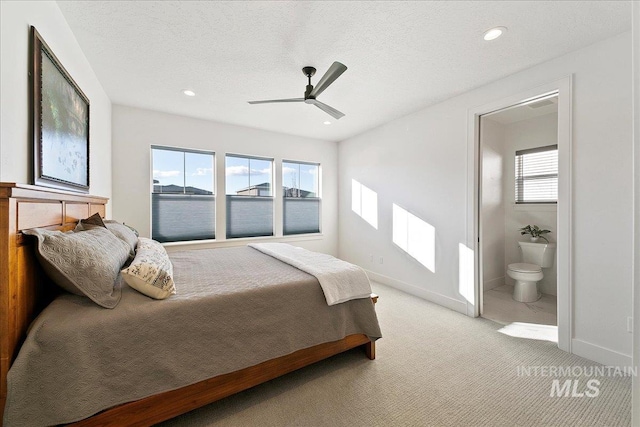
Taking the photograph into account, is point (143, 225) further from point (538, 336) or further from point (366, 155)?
point (538, 336)

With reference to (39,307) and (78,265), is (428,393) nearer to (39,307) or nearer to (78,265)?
(78,265)

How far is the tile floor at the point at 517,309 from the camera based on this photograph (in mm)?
2895

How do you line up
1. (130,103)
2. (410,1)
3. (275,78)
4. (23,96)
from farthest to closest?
(130,103)
(275,78)
(410,1)
(23,96)

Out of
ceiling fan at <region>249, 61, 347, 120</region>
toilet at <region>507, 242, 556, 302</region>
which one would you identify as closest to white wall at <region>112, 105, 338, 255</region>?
ceiling fan at <region>249, 61, 347, 120</region>

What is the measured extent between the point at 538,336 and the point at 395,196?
7.64ft

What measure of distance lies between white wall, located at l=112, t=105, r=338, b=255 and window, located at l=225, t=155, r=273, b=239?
4.9 inches

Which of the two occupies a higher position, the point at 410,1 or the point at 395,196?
the point at 410,1

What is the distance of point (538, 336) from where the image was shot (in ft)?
8.22

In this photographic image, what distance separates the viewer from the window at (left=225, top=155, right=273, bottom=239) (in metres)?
4.27

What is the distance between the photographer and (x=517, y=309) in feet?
10.5

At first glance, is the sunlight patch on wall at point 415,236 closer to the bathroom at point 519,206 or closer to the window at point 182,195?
the bathroom at point 519,206

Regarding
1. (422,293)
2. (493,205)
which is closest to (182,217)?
(422,293)

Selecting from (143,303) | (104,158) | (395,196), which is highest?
(104,158)

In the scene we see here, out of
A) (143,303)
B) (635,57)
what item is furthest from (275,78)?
(635,57)
